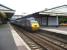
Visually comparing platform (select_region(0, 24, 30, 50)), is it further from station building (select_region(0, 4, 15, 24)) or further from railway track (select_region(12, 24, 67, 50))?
station building (select_region(0, 4, 15, 24))

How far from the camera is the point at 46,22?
5344 cm

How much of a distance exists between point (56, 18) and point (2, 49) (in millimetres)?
43556

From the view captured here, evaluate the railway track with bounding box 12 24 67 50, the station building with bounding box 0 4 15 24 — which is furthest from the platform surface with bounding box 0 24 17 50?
the station building with bounding box 0 4 15 24

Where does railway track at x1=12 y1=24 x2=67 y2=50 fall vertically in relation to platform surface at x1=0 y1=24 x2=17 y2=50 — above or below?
below

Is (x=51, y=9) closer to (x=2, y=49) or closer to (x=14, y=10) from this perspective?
(x=14, y=10)

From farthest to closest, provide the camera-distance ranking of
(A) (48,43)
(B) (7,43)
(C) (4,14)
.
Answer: (C) (4,14)
(A) (48,43)
(B) (7,43)

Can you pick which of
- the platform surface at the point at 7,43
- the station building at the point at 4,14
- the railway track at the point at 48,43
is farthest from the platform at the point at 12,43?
the station building at the point at 4,14

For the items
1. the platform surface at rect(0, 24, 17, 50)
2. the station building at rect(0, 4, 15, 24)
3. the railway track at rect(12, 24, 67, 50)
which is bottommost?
the railway track at rect(12, 24, 67, 50)

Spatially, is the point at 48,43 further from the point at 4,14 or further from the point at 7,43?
the point at 4,14

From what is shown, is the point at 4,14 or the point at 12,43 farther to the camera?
the point at 4,14

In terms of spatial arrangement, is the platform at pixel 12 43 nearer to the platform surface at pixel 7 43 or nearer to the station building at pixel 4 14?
the platform surface at pixel 7 43

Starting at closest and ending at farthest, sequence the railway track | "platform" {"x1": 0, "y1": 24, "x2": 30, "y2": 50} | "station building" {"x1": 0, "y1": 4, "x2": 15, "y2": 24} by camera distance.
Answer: "platform" {"x1": 0, "y1": 24, "x2": 30, "y2": 50} → the railway track → "station building" {"x1": 0, "y1": 4, "x2": 15, "y2": 24}

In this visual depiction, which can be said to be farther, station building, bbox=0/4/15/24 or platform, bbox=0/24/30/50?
station building, bbox=0/4/15/24

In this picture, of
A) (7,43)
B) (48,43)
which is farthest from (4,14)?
(7,43)
